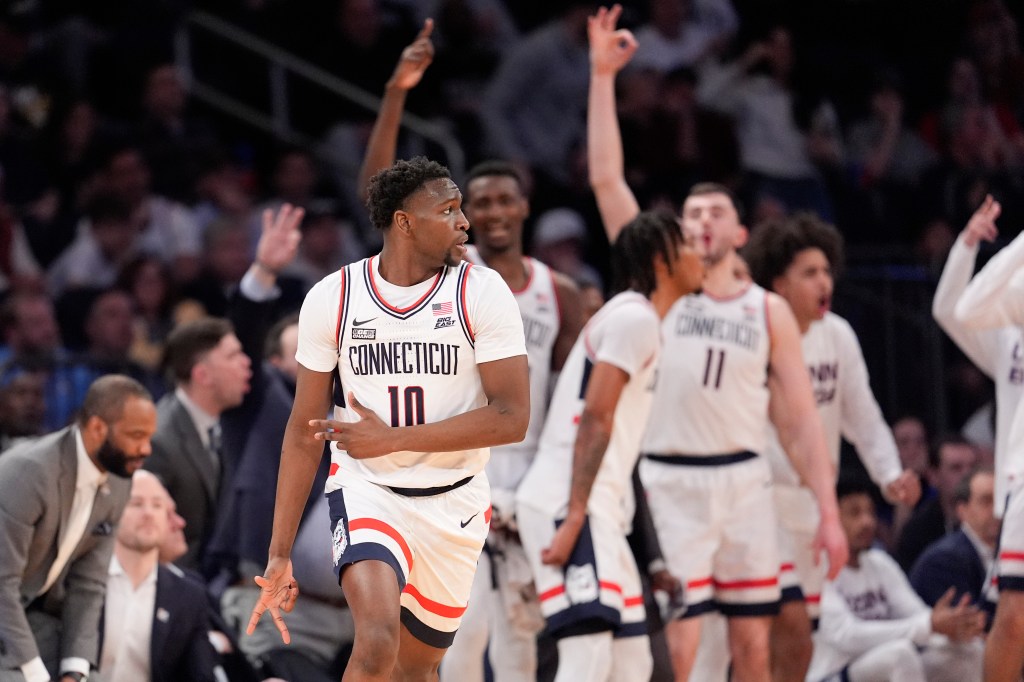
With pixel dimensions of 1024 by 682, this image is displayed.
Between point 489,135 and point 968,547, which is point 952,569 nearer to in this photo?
point 968,547

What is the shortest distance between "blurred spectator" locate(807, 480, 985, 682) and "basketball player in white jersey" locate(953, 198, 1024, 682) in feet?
2.77

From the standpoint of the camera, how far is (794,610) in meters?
7.64

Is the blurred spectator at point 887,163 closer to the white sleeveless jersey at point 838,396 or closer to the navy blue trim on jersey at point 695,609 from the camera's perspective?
the white sleeveless jersey at point 838,396

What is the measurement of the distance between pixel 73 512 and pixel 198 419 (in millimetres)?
1637

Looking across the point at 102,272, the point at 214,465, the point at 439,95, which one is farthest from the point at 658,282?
the point at 439,95

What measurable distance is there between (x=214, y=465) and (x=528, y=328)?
1.77 metres

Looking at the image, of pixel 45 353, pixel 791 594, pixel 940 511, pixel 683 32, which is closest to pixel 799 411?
pixel 791 594

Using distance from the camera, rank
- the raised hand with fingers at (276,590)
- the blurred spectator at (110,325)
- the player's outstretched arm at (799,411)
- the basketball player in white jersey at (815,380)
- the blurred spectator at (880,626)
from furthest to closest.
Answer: the blurred spectator at (110,325) → the blurred spectator at (880,626) → the basketball player in white jersey at (815,380) → the player's outstretched arm at (799,411) → the raised hand with fingers at (276,590)

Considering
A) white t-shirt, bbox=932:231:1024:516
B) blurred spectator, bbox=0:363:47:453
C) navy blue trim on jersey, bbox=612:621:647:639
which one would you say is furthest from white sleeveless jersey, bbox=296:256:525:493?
blurred spectator, bbox=0:363:47:453

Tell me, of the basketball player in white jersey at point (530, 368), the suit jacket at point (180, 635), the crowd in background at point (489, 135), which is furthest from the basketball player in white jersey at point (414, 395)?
the crowd in background at point (489, 135)

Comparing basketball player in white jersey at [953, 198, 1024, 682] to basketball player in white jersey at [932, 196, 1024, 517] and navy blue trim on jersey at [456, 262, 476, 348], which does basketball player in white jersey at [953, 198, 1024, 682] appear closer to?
basketball player in white jersey at [932, 196, 1024, 517]

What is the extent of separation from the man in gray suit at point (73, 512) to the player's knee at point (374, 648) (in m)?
1.79

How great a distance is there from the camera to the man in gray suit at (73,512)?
20.7 feet

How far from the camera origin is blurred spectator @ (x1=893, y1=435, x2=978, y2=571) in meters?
9.33
